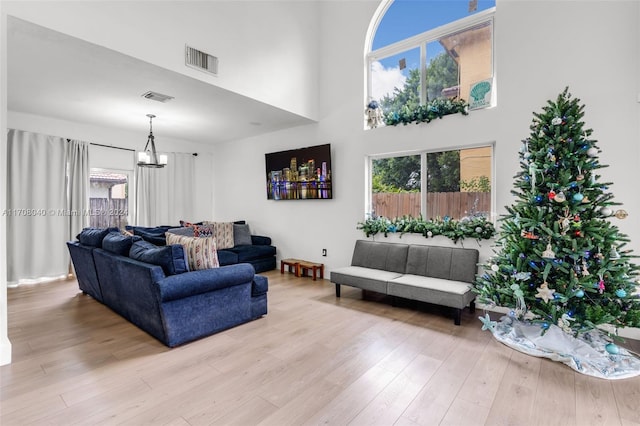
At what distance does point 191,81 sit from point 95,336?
281cm

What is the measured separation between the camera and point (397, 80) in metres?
4.68

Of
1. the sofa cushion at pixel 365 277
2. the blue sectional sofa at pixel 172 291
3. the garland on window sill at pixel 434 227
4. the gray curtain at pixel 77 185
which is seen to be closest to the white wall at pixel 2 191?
the blue sectional sofa at pixel 172 291

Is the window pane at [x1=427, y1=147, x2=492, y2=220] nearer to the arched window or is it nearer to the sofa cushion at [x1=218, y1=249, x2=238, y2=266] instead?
the arched window

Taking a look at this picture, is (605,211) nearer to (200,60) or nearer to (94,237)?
(200,60)

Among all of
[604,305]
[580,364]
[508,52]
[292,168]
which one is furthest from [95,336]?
[508,52]

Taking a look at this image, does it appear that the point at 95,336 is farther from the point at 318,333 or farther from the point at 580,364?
the point at 580,364

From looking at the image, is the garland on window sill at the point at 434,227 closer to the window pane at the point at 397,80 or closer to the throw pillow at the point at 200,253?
the window pane at the point at 397,80

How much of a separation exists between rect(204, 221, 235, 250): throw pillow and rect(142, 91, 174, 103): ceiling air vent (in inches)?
95.3

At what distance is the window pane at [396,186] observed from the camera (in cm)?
448

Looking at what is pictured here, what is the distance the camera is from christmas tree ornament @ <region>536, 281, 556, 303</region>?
267 cm

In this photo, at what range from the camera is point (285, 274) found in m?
5.65

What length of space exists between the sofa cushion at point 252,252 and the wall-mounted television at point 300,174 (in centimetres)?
99

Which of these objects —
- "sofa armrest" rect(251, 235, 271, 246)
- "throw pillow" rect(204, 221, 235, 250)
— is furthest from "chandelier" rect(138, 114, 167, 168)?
"sofa armrest" rect(251, 235, 271, 246)

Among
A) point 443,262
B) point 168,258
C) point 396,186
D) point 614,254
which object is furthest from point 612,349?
point 168,258
